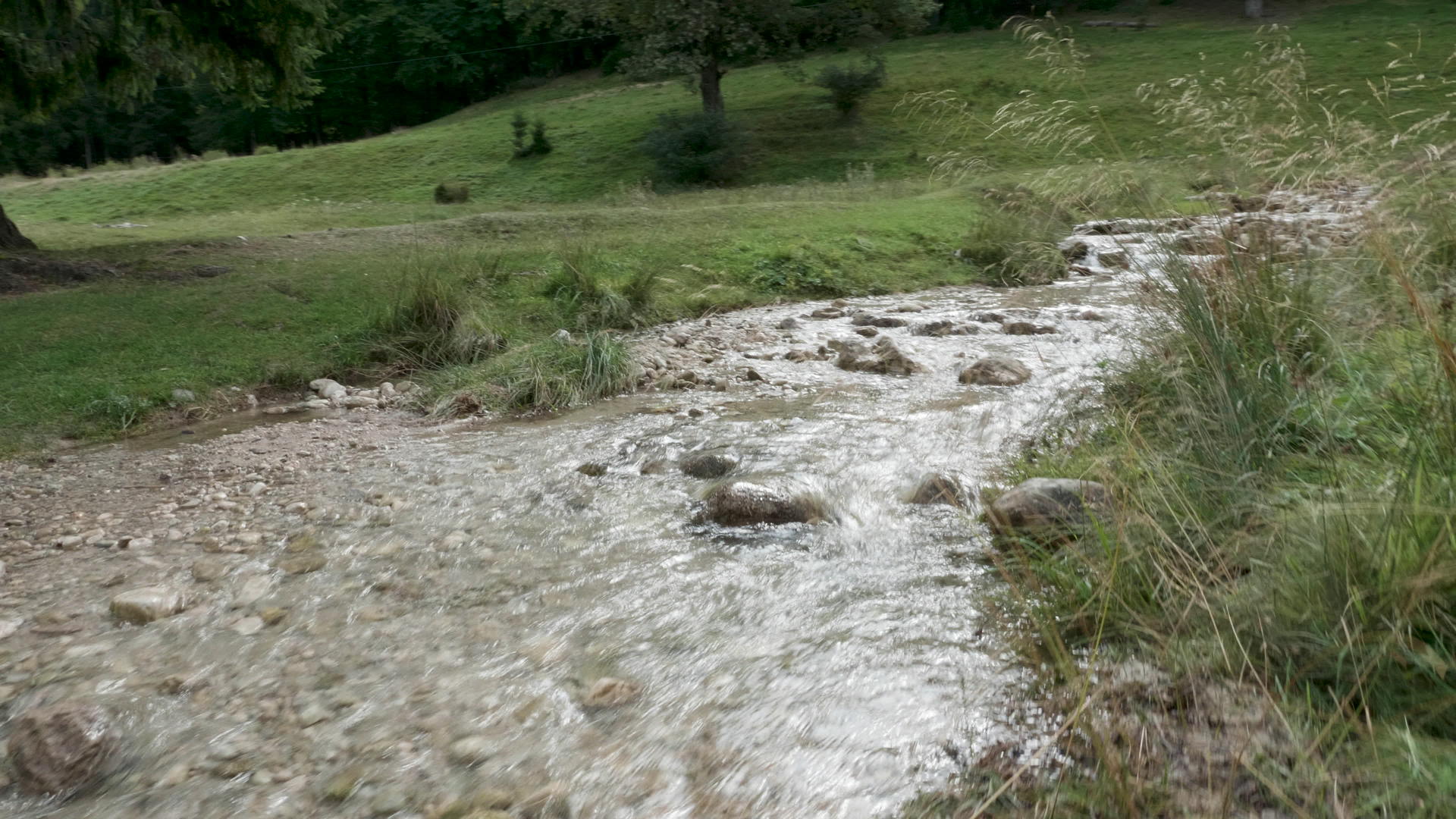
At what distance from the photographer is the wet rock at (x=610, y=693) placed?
11.0 feet

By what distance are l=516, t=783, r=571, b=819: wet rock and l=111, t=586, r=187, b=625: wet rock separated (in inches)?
88.4

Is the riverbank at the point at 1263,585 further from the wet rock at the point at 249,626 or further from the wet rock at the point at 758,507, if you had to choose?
the wet rock at the point at 249,626

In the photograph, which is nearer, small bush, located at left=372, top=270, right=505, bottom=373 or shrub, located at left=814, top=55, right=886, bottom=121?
small bush, located at left=372, top=270, right=505, bottom=373

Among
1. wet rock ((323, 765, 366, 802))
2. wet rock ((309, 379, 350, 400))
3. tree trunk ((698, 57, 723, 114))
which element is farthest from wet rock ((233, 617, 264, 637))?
tree trunk ((698, 57, 723, 114))

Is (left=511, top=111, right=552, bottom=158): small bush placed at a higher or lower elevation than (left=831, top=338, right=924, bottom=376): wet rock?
higher

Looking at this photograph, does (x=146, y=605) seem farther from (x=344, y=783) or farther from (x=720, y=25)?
(x=720, y=25)

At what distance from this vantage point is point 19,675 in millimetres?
3754

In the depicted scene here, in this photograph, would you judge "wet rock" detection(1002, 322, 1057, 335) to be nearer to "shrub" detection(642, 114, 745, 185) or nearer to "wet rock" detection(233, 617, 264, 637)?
"wet rock" detection(233, 617, 264, 637)

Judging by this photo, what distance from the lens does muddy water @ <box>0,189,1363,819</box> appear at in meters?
3.00

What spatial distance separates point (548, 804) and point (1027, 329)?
769 cm

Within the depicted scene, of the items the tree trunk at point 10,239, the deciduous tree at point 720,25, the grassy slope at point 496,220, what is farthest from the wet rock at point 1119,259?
the deciduous tree at point 720,25

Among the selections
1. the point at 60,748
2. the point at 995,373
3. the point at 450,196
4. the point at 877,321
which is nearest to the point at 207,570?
the point at 60,748

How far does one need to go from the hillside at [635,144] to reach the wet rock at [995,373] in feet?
44.2

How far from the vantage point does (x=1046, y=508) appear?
4125 mm
